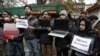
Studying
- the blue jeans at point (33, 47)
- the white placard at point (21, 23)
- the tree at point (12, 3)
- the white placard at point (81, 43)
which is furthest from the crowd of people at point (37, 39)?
the tree at point (12, 3)

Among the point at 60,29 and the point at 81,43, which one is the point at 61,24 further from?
the point at 81,43

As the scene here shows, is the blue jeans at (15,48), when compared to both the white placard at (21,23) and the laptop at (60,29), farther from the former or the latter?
the laptop at (60,29)

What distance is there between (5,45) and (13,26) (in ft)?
3.66

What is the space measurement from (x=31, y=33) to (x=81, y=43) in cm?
212

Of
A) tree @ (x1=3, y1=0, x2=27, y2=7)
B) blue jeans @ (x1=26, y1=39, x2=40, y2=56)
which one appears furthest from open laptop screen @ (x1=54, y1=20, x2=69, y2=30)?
tree @ (x1=3, y1=0, x2=27, y2=7)

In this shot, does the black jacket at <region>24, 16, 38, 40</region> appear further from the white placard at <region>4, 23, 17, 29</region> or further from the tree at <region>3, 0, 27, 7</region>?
the tree at <region>3, 0, 27, 7</region>

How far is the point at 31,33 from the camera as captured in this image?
9.14 meters

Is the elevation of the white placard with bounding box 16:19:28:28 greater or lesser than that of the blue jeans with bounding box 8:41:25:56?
greater

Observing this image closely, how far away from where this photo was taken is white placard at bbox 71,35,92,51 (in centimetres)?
731

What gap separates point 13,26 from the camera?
9.41m

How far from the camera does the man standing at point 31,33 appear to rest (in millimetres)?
9078

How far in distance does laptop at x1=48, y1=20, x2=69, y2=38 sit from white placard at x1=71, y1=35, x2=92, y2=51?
0.77 m

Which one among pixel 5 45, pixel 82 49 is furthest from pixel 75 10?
pixel 82 49

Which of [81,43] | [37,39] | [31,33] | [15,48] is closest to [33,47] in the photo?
[37,39]
